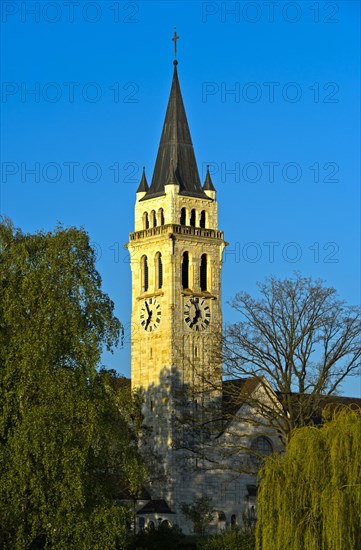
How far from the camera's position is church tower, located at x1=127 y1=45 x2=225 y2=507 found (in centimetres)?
9525

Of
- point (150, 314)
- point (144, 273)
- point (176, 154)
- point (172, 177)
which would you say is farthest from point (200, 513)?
point (176, 154)

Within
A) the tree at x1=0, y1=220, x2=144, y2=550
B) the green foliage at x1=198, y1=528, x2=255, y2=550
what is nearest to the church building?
the green foliage at x1=198, y1=528, x2=255, y2=550

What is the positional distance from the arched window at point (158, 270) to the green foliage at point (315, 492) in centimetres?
3779

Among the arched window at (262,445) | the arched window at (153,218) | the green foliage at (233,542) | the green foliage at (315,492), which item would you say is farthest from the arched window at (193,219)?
the green foliage at (315,492)

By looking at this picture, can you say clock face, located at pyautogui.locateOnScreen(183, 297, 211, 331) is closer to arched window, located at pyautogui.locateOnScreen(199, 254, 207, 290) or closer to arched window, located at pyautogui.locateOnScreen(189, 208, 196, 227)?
arched window, located at pyautogui.locateOnScreen(199, 254, 207, 290)

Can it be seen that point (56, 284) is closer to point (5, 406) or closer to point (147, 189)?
point (5, 406)

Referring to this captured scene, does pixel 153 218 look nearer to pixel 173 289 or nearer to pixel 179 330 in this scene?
pixel 173 289

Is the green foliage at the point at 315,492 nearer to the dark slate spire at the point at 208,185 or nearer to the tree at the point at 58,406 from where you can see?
the tree at the point at 58,406

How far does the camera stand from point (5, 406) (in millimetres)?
61062

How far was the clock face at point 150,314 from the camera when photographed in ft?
319

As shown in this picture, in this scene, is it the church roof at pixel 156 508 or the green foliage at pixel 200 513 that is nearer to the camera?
the church roof at pixel 156 508

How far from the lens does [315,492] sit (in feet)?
188

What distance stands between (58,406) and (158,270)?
36.8 m

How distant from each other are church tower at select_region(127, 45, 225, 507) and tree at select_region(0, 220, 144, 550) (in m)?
28.0
